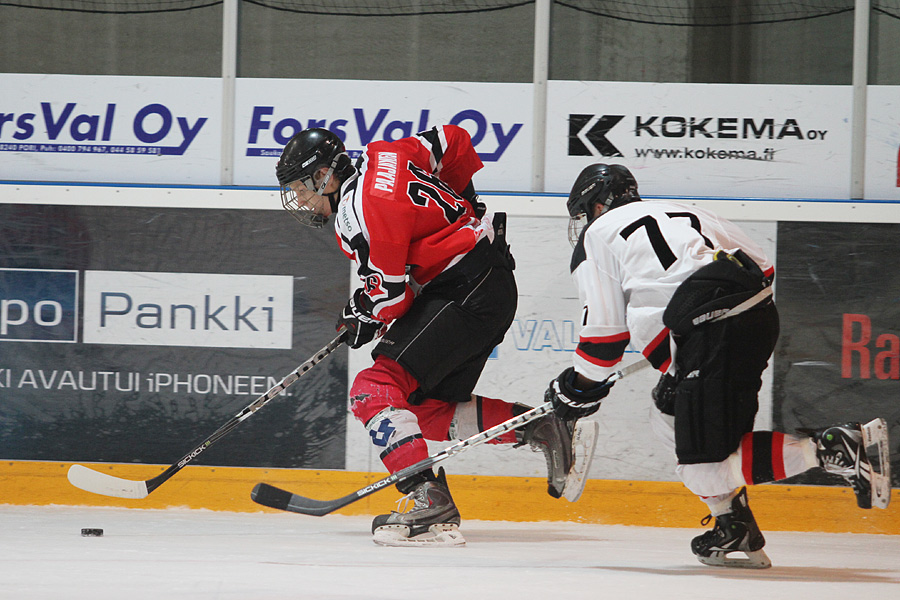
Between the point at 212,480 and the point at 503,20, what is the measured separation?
217 centimetres

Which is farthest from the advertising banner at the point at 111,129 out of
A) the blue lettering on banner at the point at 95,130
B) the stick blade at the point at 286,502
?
the stick blade at the point at 286,502

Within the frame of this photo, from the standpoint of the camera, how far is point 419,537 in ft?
9.20

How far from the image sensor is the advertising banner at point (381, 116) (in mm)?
3727

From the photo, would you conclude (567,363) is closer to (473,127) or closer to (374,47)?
(473,127)

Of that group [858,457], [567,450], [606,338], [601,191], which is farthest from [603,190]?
[858,457]

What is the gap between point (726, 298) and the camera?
235 centimetres

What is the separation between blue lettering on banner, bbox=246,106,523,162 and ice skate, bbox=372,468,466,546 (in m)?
1.50

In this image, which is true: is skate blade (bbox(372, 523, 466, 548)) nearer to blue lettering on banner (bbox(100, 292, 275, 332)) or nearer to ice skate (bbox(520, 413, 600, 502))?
ice skate (bbox(520, 413, 600, 502))

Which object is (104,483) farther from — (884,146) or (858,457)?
(884,146)

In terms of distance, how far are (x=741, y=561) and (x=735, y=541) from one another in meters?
0.11

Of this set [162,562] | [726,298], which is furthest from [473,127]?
[162,562]

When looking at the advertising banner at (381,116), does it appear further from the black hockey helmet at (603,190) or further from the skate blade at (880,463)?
the skate blade at (880,463)

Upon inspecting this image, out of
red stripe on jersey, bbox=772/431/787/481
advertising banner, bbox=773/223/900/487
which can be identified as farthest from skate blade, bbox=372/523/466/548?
advertising banner, bbox=773/223/900/487

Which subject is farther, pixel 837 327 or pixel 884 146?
pixel 884 146
